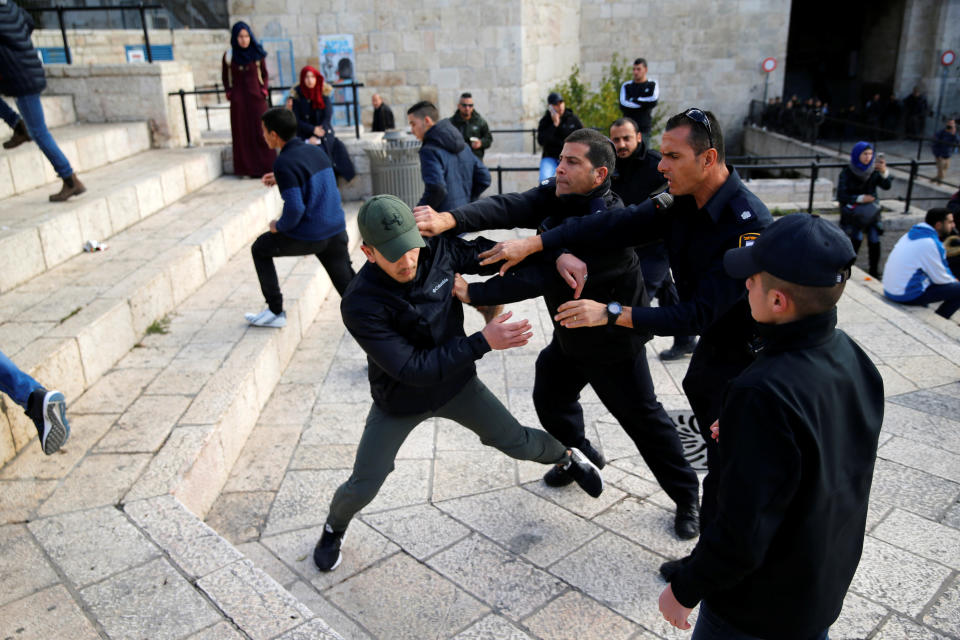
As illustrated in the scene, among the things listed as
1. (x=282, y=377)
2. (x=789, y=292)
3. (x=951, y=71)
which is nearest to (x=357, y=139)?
(x=282, y=377)

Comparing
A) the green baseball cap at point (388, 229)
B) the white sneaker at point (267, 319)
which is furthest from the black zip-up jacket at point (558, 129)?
the green baseball cap at point (388, 229)

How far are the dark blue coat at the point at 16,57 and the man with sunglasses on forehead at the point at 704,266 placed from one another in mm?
5800

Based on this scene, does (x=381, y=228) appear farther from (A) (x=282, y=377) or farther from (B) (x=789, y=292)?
(A) (x=282, y=377)

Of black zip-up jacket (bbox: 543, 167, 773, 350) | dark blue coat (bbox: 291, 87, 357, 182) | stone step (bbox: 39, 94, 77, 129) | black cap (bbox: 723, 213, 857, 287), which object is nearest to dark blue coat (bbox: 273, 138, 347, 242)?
black zip-up jacket (bbox: 543, 167, 773, 350)

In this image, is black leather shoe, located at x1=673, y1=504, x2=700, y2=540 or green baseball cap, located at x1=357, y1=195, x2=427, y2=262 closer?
green baseball cap, located at x1=357, y1=195, x2=427, y2=262

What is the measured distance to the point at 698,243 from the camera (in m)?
2.99

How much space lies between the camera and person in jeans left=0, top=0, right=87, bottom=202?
6.23 metres

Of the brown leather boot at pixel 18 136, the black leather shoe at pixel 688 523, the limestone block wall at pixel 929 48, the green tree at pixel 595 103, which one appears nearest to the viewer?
the black leather shoe at pixel 688 523

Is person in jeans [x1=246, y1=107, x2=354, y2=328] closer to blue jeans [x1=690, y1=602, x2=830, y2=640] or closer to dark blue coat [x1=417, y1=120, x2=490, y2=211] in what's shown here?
dark blue coat [x1=417, y1=120, x2=490, y2=211]

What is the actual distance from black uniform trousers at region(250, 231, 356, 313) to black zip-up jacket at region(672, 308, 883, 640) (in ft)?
13.6

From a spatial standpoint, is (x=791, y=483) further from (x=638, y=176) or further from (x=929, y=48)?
(x=929, y=48)

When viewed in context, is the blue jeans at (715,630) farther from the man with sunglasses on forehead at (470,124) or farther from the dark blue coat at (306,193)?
the man with sunglasses on forehead at (470,124)

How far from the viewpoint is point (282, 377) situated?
5746mm

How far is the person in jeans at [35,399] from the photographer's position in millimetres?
3451
